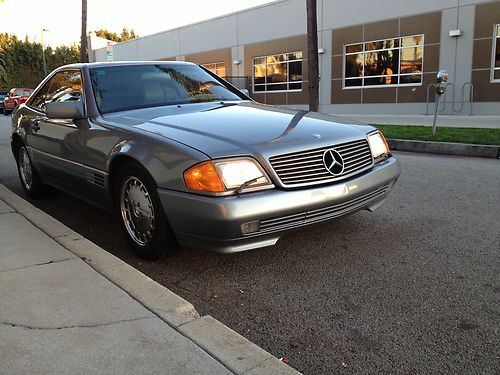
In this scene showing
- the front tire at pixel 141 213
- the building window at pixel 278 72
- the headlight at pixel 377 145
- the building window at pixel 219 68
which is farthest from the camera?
the building window at pixel 219 68

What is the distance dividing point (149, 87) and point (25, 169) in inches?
93.0

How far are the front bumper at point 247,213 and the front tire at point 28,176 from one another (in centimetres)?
301

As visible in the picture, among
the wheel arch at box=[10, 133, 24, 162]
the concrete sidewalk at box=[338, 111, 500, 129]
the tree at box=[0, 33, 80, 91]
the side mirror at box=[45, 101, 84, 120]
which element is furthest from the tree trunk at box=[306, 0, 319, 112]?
the tree at box=[0, 33, 80, 91]

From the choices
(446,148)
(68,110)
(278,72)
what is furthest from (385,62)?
(68,110)

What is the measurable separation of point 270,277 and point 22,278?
1.67m

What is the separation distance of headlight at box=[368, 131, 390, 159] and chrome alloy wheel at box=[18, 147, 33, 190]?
3.91 m

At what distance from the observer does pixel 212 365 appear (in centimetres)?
228

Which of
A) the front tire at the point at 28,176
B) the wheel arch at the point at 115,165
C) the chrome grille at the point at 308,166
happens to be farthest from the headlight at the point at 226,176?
the front tire at the point at 28,176

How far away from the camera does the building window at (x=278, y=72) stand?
24.5 meters

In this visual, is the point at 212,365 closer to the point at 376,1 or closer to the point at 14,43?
the point at 376,1

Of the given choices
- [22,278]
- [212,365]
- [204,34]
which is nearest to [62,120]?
[22,278]

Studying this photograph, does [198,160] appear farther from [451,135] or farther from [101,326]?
[451,135]

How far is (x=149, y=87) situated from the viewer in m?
4.60

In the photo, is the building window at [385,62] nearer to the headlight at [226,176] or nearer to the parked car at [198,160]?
the parked car at [198,160]
